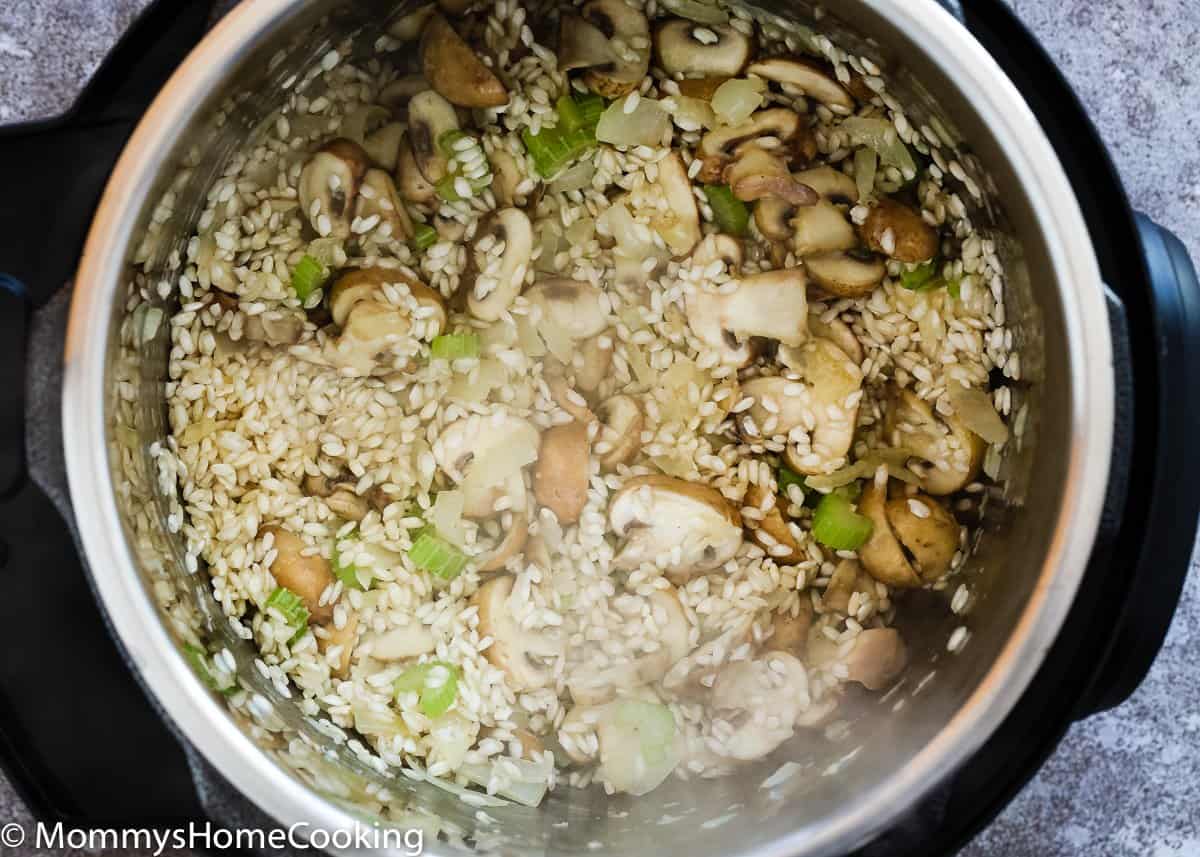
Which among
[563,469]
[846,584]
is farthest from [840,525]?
[563,469]

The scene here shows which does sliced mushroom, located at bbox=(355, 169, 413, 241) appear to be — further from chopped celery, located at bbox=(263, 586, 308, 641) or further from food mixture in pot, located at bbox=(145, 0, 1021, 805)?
chopped celery, located at bbox=(263, 586, 308, 641)

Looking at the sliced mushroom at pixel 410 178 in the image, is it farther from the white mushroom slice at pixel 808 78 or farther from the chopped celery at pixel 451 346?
the white mushroom slice at pixel 808 78

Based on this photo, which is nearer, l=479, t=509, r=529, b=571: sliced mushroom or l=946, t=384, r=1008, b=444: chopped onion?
l=946, t=384, r=1008, b=444: chopped onion

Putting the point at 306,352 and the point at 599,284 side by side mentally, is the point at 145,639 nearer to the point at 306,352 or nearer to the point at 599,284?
the point at 306,352

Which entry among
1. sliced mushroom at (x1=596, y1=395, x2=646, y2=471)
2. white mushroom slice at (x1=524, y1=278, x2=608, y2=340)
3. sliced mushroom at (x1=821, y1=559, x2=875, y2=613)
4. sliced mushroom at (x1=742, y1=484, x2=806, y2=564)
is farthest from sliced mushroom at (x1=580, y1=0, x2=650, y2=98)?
sliced mushroom at (x1=821, y1=559, x2=875, y2=613)

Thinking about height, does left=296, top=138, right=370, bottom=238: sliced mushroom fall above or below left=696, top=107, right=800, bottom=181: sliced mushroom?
below

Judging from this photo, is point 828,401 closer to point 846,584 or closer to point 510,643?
point 846,584

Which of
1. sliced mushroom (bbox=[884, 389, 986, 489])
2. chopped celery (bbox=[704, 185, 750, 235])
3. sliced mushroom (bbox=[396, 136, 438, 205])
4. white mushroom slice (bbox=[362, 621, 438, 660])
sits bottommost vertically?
white mushroom slice (bbox=[362, 621, 438, 660])

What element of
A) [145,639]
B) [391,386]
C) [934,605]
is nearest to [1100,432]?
[934,605]
